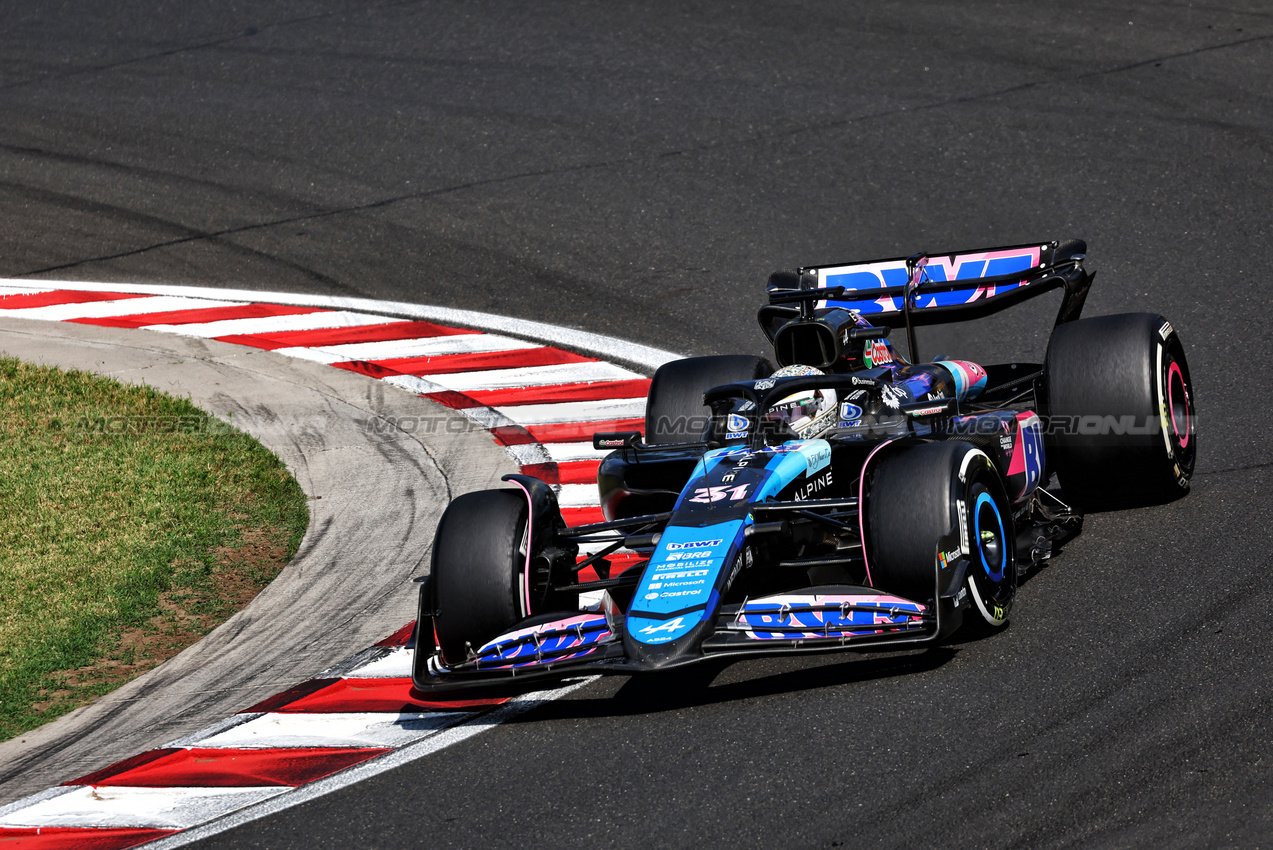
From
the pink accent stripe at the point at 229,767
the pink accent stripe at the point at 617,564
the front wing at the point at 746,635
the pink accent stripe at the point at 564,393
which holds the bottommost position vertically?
the pink accent stripe at the point at 229,767

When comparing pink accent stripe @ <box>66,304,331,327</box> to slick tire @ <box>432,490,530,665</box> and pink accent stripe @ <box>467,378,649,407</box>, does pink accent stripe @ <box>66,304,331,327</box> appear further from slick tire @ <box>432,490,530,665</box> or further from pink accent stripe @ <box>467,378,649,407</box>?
slick tire @ <box>432,490,530,665</box>

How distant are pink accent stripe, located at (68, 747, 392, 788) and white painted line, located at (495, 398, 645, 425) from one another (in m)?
3.88

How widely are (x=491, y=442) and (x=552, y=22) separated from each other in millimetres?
7322

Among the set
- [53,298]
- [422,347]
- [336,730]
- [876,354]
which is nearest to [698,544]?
[336,730]

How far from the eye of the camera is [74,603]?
7504 millimetres

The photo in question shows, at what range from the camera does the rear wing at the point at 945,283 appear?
7.94 metres

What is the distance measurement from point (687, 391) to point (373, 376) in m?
3.52

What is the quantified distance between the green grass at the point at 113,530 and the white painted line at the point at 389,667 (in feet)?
3.66

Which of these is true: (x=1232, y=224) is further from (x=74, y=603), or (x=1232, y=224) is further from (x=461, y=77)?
(x=74, y=603)

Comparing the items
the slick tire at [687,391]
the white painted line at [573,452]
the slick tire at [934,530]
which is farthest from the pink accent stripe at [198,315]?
the slick tire at [934,530]

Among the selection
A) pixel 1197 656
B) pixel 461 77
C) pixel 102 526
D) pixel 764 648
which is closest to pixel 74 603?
pixel 102 526

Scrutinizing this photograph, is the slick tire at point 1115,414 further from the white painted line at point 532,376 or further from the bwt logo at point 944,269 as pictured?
the white painted line at point 532,376

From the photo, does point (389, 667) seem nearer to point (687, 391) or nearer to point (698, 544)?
point (698, 544)

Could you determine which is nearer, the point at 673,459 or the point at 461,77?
the point at 673,459
